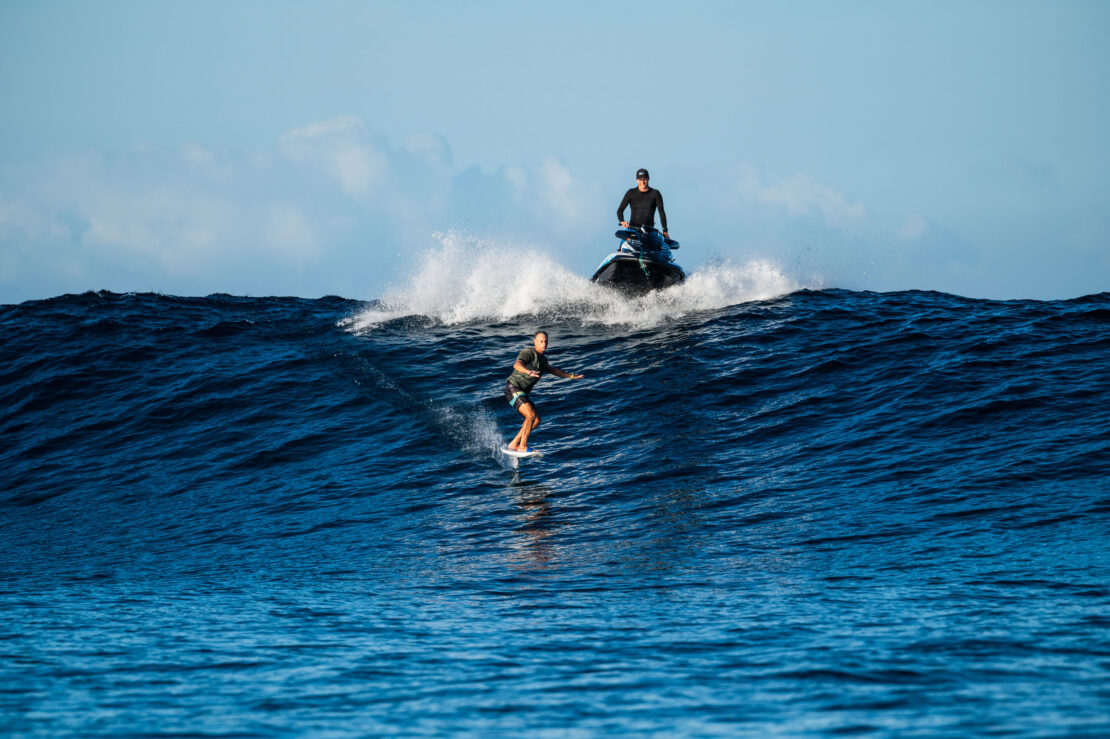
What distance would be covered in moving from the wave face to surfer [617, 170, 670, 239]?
254 centimetres

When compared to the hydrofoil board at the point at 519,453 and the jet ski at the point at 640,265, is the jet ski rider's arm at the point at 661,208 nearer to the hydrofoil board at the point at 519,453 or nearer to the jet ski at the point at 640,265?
the jet ski at the point at 640,265

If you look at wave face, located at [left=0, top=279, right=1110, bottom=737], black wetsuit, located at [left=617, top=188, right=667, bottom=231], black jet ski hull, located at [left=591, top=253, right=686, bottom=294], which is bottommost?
wave face, located at [left=0, top=279, right=1110, bottom=737]

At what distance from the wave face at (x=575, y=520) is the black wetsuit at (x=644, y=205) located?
2543mm

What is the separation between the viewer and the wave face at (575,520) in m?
6.18

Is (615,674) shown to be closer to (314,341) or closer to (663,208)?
(663,208)

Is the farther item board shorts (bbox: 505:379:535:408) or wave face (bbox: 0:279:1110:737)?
board shorts (bbox: 505:379:535:408)

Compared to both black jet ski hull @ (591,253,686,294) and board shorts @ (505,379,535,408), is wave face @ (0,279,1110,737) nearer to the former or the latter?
black jet ski hull @ (591,253,686,294)

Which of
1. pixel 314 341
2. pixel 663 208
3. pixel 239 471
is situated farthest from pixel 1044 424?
pixel 314 341

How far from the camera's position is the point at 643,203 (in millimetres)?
21250

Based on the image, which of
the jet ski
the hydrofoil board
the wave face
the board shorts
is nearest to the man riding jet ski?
the jet ski

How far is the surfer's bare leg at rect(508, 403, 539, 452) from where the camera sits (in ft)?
47.5

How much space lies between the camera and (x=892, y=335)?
19.8m

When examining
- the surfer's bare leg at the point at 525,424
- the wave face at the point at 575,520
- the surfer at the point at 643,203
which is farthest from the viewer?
the surfer at the point at 643,203

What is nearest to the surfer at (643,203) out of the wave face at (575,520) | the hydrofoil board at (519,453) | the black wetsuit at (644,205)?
the black wetsuit at (644,205)
